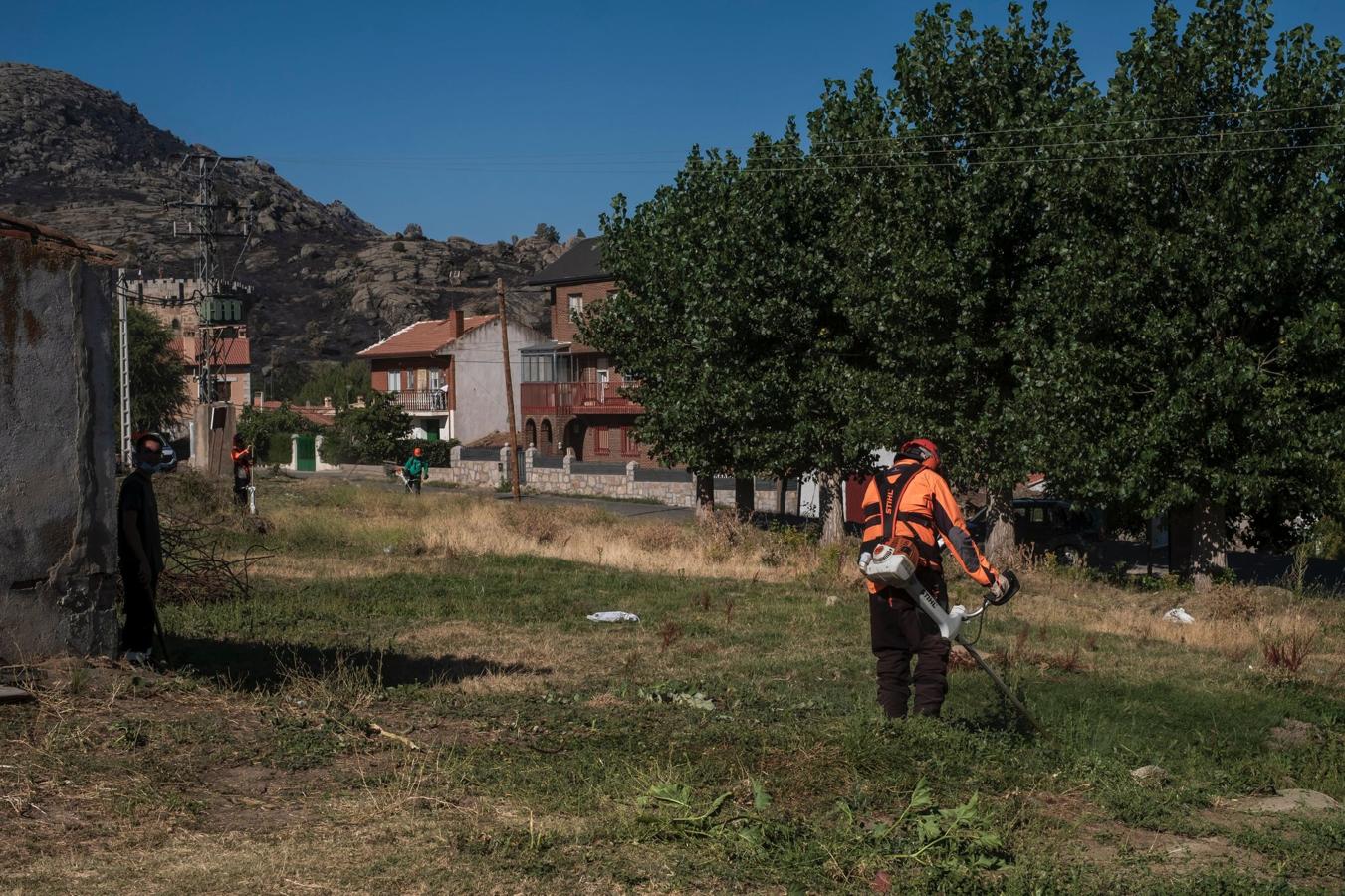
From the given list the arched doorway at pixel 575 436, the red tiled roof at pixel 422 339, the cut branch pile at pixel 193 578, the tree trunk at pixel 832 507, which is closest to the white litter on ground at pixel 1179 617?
the cut branch pile at pixel 193 578

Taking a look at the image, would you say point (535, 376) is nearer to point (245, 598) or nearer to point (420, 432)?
point (420, 432)

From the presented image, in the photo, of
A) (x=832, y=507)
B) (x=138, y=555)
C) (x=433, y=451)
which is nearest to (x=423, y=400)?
(x=433, y=451)

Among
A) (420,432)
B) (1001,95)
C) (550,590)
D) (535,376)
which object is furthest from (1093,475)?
(420,432)

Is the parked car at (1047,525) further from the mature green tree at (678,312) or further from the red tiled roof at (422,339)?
A: the red tiled roof at (422,339)

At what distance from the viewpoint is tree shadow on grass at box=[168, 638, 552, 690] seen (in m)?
9.57

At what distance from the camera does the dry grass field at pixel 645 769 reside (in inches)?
207

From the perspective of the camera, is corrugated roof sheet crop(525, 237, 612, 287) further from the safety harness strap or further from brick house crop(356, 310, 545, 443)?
the safety harness strap

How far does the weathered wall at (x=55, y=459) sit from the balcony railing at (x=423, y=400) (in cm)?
6321

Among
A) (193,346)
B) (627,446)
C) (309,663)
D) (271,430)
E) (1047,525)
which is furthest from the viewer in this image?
(193,346)

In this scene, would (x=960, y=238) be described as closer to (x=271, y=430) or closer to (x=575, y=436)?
(x=575, y=436)

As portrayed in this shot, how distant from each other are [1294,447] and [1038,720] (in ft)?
44.2

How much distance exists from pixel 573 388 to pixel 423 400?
12.9 m

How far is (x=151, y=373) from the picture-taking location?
207ft

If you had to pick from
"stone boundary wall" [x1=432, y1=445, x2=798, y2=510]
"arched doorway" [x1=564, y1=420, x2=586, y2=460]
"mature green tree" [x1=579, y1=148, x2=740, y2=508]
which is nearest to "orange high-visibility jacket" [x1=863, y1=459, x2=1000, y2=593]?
"mature green tree" [x1=579, y1=148, x2=740, y2=508]
